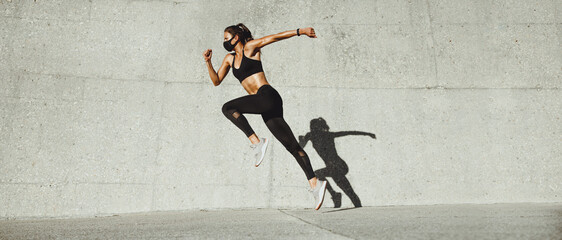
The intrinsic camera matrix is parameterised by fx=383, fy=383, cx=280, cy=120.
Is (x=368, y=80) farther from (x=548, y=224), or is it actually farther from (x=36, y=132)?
(x=36, y=132)

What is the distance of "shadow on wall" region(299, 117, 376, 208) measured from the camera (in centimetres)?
595

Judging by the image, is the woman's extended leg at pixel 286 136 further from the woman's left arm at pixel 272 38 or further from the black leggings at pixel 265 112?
the woman's left arm at pixel 272 38

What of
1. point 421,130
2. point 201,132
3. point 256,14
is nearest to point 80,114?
point 201,132

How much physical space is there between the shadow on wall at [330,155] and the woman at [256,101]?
1.59 m

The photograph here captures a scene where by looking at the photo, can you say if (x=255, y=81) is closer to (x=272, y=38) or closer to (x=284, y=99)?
(x=272, y=38)

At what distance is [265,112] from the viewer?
4.32m

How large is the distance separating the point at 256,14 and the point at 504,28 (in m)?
4.25

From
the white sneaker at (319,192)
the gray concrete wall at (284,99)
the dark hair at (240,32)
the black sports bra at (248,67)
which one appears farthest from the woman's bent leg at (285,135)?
the gray concrete wall at (284,99)

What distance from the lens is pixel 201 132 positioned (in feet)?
19.9

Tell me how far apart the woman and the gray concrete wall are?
1.58 metres

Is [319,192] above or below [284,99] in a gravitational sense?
below

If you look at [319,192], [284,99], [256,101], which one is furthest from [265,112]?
[284,99]

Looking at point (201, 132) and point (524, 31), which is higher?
point (524, 31)

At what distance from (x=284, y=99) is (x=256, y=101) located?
6.51 feet
